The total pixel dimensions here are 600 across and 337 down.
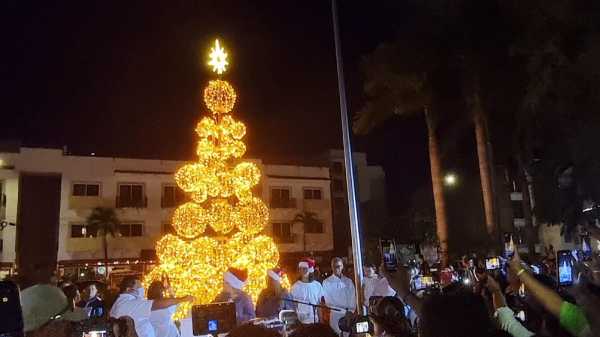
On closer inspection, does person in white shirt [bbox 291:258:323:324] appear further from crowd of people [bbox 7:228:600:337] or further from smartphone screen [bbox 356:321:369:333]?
smartphone screen [bbox 356:321:369:333]

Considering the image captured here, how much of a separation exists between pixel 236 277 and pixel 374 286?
365cm

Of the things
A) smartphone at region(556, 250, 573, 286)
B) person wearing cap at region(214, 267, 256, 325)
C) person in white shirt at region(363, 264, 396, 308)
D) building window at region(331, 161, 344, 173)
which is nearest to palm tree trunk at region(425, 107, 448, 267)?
person wearing cap at region(214, 267, 256, 325)

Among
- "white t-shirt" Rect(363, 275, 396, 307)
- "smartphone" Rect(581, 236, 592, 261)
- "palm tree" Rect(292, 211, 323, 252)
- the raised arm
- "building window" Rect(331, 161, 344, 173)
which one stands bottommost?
"white t-shirt" Rect(363, 275, 396, 307)

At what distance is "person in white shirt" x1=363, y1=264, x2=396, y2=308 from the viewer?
9797 millimetres

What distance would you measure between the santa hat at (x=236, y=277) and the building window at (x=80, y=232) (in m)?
23.9

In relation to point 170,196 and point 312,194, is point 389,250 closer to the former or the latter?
point 170,196

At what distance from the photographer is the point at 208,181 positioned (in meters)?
13.2

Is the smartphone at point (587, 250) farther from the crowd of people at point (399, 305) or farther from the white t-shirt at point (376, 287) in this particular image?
the white t-shirt at point (376, 287)

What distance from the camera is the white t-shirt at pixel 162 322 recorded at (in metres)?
7.27

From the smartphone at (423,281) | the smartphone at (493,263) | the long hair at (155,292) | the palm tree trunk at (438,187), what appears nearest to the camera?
the long hair at (155,292)

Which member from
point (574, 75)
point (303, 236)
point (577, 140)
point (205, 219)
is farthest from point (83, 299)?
point (303, 236)

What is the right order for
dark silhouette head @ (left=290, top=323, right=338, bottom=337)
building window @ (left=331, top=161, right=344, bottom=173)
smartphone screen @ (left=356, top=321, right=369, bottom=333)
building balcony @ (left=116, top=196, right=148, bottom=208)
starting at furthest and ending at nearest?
1. building window @ (left=331, top=161, right=344, bottom=173)
2. building balcony @ (left=116, top=196, right=148, bottom=208)
3. smartphone screen @ (left=356, top=321, right=369, bottom=333)
4. dark silhouette head @ (left=290, top=323, right=338, bottom=337)

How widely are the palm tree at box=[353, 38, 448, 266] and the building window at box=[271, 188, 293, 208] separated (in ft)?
67.1

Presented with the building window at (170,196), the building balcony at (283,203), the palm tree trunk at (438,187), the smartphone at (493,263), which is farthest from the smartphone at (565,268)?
the building balcony at (283,203)
